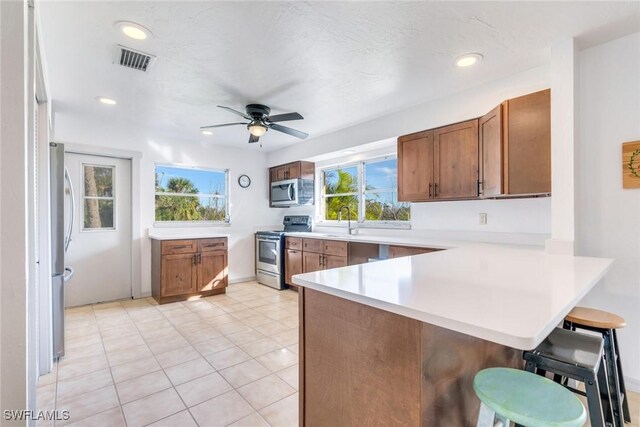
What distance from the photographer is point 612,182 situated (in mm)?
2154

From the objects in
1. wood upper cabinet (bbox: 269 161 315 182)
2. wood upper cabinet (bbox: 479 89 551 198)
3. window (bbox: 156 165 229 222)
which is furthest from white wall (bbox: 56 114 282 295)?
wood upper cabinet (bbox: 479 89 551 198)

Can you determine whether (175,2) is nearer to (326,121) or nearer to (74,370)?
(326,121)

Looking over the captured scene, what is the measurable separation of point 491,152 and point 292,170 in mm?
3285

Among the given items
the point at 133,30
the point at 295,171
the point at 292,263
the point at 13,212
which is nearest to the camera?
the point at 13,212

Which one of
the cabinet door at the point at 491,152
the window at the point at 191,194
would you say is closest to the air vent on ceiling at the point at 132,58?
the window at the point at 191,194

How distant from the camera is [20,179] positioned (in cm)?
98

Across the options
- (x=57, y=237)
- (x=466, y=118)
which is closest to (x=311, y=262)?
(x=466, y=118)

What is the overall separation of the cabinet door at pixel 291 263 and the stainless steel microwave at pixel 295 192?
0.88 metres

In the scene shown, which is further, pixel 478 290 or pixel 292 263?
pixel 292 263

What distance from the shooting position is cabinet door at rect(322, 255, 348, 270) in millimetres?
3875

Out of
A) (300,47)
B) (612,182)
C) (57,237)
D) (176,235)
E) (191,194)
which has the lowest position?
(176,235)

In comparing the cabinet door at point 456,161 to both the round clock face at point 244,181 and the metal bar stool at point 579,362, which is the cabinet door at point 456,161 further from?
the round clock face at point 244,181

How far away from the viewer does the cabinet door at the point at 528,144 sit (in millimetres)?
Result: 2270

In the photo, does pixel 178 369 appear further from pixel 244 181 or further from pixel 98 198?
pixel 244 181
